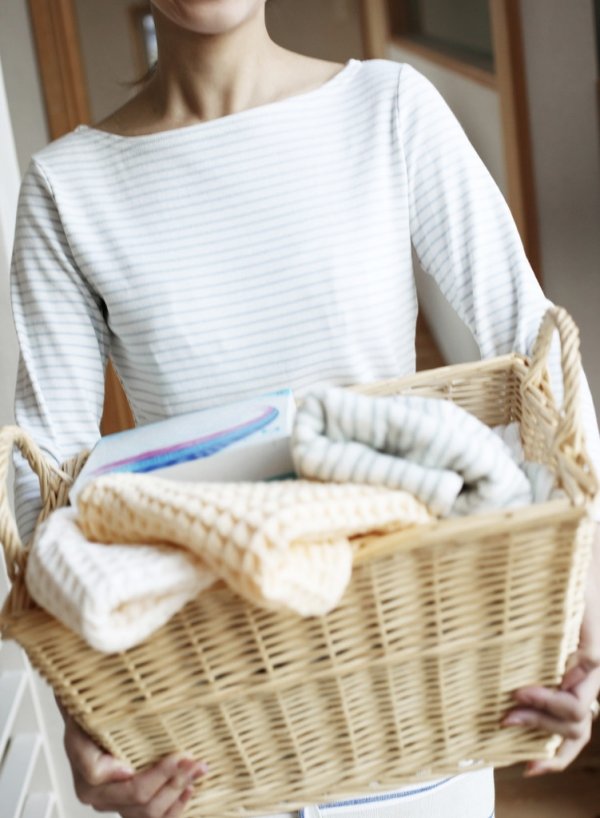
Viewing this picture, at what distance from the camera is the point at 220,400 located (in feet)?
3.06

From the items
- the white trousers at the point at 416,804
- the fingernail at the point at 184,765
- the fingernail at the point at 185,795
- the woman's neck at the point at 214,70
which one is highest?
the woman's neck at the point at 214,70

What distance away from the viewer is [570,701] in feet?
2.29

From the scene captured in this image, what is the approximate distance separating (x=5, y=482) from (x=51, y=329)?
20cm

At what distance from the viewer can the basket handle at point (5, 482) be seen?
2.24 ft

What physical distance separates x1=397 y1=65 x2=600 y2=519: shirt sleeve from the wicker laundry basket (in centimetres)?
14

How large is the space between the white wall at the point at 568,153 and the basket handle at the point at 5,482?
63.7 inches

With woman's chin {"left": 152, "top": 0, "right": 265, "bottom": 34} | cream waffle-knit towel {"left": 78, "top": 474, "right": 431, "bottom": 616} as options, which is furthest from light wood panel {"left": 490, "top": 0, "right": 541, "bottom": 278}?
cream waffle-knit towel {"left": 78, "top": 474, "right": 431, "bottom": 616}

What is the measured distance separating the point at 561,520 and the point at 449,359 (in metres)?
2.86

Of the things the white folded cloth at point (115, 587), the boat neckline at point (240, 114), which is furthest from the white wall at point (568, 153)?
the white folded cloth at point (115, 587)

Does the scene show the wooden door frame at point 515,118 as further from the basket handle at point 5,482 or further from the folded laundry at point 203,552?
the folded laundry at point 203,552

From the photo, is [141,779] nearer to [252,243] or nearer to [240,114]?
[252,243]

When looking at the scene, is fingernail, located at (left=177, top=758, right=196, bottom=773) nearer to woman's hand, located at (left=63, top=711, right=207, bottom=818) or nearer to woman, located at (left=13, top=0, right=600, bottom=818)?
woman's hand, located at (left=63, top=711, right=207, bottom=818)

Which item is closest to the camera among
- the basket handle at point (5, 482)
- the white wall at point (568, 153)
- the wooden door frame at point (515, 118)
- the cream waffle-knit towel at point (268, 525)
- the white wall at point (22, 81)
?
the cream waffle-knit towel at point (268, 525)

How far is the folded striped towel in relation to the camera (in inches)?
25.1
